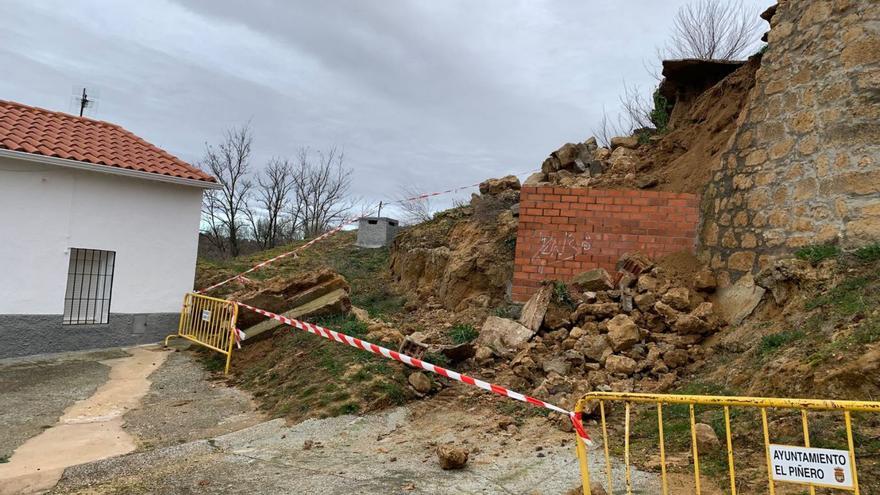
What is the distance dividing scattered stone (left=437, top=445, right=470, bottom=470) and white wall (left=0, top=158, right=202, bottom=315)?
26.9ft

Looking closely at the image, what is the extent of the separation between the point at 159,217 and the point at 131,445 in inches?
246

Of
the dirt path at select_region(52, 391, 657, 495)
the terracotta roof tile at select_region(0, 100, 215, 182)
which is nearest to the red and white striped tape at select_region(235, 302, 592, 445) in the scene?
the dirt path at select_region(52, 391, 657, 495)

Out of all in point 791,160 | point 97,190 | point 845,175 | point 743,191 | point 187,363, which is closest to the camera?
point 845,175

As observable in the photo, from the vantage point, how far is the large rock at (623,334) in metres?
6.49

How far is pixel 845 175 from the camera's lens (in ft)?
19.7

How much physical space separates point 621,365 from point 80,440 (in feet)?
19.2

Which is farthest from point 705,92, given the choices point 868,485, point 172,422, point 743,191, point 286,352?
point 172,422

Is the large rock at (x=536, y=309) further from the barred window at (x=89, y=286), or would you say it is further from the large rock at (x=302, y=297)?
the barred window at (x=89, y=286)

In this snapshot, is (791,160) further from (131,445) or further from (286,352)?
(131,445)

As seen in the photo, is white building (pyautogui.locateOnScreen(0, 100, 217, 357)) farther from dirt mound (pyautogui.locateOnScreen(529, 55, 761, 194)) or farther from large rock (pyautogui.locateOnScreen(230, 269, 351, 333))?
dirt mound (pyautogui.locateOnScreen(529, 55, 761, 194))

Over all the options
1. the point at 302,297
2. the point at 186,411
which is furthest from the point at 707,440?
the point at 302,297

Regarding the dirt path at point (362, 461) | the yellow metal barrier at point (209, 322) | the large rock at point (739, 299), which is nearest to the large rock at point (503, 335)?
the dirt path at point (362, 461)

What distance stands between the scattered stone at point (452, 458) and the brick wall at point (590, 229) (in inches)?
148

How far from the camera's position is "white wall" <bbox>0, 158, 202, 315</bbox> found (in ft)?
29.3
